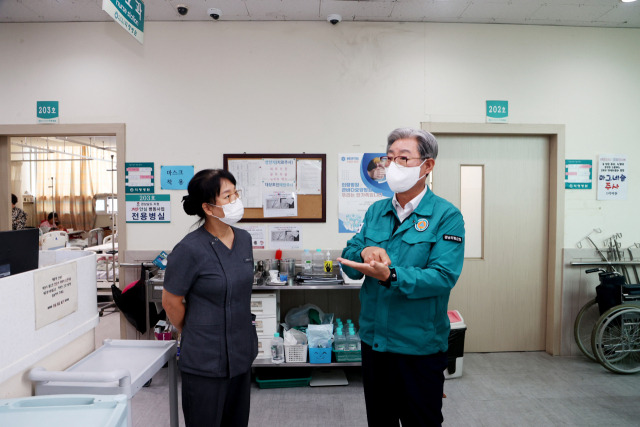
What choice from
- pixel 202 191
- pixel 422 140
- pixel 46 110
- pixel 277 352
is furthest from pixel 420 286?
pixel 46 110

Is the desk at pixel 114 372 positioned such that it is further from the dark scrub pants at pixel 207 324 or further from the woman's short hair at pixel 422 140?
the woman's short hair at pixel 422 140

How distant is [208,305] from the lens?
5.08ft

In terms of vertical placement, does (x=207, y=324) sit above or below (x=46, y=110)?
below

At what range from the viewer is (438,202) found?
151cm

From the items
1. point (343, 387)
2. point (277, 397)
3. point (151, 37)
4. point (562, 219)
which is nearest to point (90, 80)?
point (151, 37)

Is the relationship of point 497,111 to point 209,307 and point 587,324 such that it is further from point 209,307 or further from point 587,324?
point 209,307

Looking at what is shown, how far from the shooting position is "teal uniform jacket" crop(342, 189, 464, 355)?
4.48 feet

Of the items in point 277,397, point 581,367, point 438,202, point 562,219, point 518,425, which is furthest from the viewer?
point 562,219

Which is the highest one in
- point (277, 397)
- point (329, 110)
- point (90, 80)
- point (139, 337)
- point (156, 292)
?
point (90, 80)

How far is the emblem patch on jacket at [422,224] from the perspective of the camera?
1.44m

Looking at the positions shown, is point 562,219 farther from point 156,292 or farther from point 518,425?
point 156,292

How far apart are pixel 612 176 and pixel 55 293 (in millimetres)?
4338

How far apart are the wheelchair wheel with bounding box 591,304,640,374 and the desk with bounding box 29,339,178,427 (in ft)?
10.9

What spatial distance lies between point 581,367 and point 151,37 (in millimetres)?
4832
